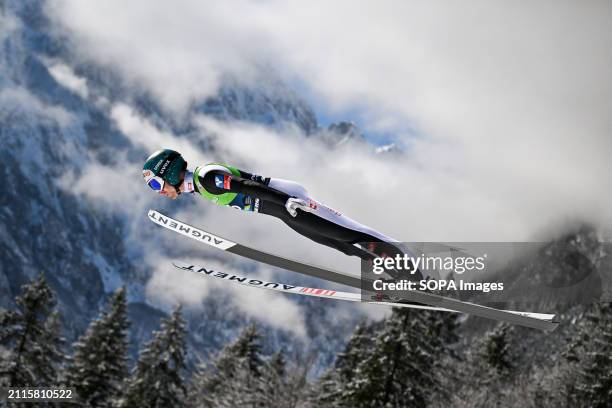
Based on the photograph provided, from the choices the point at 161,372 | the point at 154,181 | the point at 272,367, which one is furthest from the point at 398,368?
the point at 154,181

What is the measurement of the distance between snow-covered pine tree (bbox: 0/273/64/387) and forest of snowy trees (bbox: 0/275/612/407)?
0.12 ft

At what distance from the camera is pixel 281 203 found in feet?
26.9

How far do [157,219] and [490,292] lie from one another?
598cm

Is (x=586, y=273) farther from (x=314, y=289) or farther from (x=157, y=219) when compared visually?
(x=157, y=219)

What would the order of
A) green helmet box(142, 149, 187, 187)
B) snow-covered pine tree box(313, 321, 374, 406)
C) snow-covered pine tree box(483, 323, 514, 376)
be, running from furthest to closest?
snow-covered pine tree box(483, 323, 514, 376), snow-covered pine tree box(313, 321, 374, 406), green helmet box(142, 149, 187, 187)

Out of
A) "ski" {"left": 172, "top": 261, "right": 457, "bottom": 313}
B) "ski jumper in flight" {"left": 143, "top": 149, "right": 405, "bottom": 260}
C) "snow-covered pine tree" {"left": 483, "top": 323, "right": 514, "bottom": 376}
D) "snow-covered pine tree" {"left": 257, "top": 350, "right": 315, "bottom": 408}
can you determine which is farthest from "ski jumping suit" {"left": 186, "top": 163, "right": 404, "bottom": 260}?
"snow-covered pine tree" {"left": 483, "top": 323, "right": 514, "bottom": 376}

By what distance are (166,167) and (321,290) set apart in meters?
3.35

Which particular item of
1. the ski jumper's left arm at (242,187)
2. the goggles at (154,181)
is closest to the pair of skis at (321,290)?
the goggles at (154,181)

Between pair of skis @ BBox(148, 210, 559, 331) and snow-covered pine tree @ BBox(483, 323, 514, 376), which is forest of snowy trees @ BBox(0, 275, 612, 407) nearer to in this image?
snow-covered pine tree @ BBox(483, 323, 514, 376)

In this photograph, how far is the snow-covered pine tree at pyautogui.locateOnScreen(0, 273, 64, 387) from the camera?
64.6ft

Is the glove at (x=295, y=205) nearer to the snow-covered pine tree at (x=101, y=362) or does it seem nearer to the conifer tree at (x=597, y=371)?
the conifer tree at (x=597, y=371)

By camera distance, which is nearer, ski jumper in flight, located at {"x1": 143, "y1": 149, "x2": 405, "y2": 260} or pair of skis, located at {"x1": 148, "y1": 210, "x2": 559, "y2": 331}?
pair of skis, located at {"x1": 148, "y1": 210, "x2": 559, "y2": 331}

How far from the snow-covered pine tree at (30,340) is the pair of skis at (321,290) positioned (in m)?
13.1

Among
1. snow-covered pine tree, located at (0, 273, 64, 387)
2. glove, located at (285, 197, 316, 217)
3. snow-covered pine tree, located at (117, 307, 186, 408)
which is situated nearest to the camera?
glove, located at (285, 197, 316, 217)
